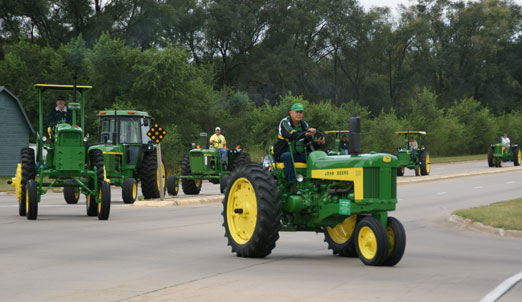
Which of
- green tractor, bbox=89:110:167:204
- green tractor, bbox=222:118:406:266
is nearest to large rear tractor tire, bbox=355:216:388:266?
green tractor, bbox=222:118:406:266

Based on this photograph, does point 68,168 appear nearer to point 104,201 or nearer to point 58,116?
point 104,201

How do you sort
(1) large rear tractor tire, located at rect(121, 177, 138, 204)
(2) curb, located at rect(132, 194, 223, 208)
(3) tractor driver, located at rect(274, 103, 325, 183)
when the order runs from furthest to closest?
(1) large rear tractor tire, located at rect(121, 177, 138, 204)
(2) curb, located at rect(132, 194, 223, 208)
(3) tractor driver, located at rect(274, 103, 325, 183)

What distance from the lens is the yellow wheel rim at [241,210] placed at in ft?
41.5

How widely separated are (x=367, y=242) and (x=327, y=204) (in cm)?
90

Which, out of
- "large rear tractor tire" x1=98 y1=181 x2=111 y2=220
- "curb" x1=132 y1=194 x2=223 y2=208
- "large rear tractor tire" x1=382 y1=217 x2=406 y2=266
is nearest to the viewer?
"large rear tractor tire" x1=382 y1=217 x2=406 y2=266

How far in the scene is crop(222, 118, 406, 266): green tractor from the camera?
11414mm

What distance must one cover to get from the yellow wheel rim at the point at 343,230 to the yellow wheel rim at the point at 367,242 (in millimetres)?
854

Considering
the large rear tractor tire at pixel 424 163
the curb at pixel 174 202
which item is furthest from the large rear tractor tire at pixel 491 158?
the curb at pixel 174 202

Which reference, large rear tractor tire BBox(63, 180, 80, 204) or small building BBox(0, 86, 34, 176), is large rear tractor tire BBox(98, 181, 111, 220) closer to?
large rear tractor tire BBox(63, 180, 80, 204)

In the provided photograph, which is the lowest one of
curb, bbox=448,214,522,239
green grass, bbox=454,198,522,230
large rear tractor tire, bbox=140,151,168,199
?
curb, bbox=448,214,522,239

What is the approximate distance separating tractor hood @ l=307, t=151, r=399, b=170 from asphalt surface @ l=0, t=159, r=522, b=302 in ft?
4.50

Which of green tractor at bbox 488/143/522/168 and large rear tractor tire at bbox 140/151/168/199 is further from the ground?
green tractor at bbox 488/143/522/168

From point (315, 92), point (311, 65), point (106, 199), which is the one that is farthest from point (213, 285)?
point (315, 92)

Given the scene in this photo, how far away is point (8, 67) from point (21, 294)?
55504 mm
